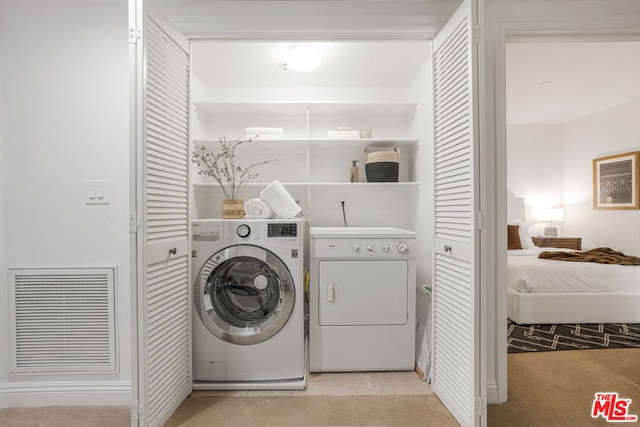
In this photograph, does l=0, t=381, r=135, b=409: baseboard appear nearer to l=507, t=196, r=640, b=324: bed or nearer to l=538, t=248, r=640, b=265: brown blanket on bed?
l=507, t=196, r=640, b=324: bed

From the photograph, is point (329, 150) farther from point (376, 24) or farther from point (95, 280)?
point (95, 280)

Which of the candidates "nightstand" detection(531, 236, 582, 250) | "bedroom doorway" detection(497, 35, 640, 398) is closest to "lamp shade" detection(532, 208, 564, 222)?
"bedroom doorway" detection(497, 35, 640, 398)

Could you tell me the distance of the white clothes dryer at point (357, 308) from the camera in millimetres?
2324

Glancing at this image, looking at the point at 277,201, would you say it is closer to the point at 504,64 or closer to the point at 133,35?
the point at 133,35

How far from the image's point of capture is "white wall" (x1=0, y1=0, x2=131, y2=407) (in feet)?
6.55

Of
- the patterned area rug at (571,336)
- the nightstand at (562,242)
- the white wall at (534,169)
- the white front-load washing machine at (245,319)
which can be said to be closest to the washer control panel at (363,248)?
the white front-load washing machine at (245,319)

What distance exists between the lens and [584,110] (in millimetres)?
5066

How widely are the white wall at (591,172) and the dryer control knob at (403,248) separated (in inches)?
163

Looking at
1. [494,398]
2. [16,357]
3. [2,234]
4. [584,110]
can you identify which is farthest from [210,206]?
[584,110]

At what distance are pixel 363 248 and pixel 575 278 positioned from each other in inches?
94.6

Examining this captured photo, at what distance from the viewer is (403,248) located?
2352 millimetres

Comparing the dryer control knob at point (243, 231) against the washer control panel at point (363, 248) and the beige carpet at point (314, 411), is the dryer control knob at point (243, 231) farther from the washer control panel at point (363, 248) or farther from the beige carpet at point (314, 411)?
the beige carpet at point (314, 411)

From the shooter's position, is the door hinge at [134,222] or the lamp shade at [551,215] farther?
the lamp shade at [551,215]
